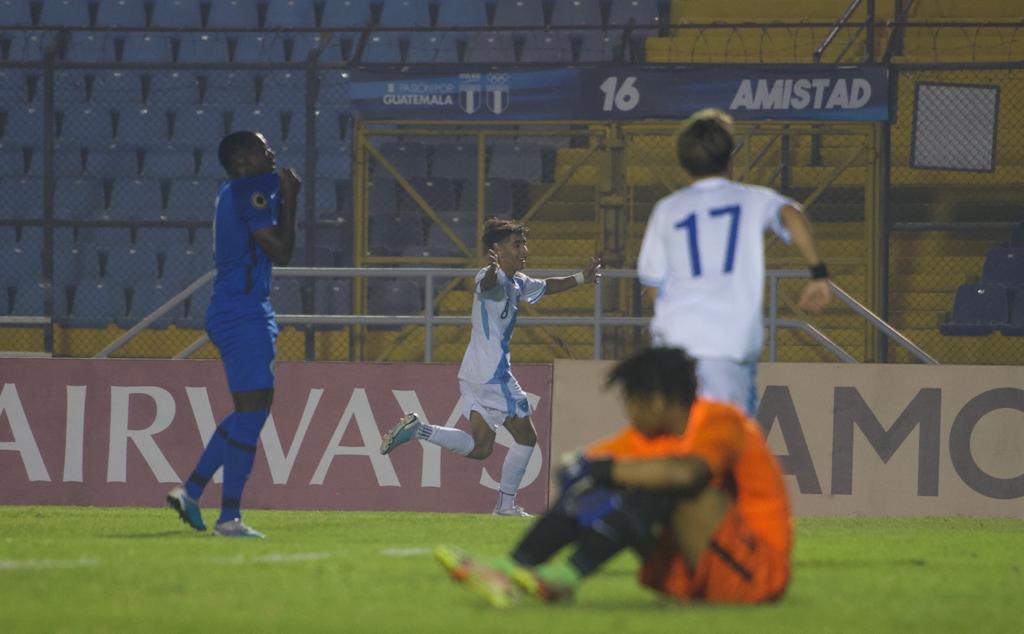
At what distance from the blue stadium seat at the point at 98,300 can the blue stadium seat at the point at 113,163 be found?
5.02 ft

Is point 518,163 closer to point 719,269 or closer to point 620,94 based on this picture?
point 620,94

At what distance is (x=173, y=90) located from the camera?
20391mm

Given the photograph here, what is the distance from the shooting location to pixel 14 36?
20.9 meters

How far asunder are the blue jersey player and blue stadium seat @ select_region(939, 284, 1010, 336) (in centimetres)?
900

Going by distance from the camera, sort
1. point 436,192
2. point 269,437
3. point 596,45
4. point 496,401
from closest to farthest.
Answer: point 496,401
point 269,437
point 436,192
point 596,45

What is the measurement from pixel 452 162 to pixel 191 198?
3.11 meters

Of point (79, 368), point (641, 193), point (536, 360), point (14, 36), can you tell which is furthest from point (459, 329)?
point (14, 36)

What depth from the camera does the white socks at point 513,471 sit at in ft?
39.5

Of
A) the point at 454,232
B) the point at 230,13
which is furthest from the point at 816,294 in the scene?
the point at 230,13

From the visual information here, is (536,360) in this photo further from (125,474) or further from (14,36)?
(14,36)

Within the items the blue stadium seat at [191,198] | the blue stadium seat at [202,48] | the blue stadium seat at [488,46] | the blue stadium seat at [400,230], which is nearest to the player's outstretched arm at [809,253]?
the blue stadium seat at [400,230]

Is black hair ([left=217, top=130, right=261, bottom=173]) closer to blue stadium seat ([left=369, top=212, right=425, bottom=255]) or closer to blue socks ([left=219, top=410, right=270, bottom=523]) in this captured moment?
blue socks ([left=219, top=410, right=270, bottom=523])

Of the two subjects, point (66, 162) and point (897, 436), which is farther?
point (66, 162)

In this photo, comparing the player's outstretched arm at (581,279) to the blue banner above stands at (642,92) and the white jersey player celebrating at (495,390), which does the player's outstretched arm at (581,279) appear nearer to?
the white jersey player celebrating at (495,390)
